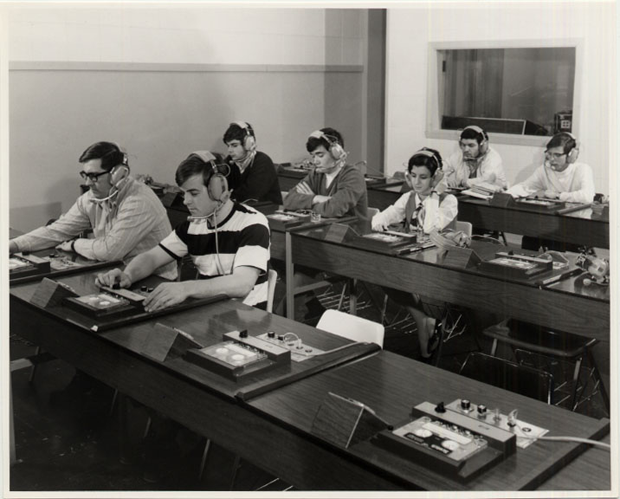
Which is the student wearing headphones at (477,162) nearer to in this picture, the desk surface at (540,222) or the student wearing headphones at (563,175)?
the student wearing headphones at (563,175)

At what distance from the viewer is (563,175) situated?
5070 millimetres

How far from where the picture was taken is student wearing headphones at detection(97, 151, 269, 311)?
8.68 feet

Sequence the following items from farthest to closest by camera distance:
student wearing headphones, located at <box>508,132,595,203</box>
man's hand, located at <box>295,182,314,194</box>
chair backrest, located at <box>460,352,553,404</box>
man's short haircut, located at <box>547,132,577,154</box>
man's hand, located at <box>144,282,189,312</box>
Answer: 1. man's short haircut, located at <box>547,132,577,154</box>
2. student wearing headphones, located at <box>508,132,595,203</box>
3. man's hand, located at <box>295,182,314,194</box>
4. man's hand, located at <box>144,282,189,312</box>
5. chair backrest, located at <box>460,352,553,404</box>

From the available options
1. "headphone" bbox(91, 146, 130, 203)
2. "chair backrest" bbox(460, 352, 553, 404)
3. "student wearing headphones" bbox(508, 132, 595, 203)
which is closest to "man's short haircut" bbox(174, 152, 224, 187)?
"headphone" bbox(91, 146, 130, 203)

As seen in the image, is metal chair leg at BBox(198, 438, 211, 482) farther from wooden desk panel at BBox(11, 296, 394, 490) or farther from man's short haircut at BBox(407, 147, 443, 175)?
man's short haircut at BBox(407, 147, 443, 175)

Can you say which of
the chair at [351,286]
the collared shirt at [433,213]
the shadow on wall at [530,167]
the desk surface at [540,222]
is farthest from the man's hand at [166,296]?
the shadow on wall at [530,167]

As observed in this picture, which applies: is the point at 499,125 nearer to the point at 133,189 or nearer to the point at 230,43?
the point at 230,43

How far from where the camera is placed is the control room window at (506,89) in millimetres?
6109

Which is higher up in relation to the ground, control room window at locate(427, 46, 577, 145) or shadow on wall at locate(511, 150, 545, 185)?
control room window at locate(427, 46, 577, 145)

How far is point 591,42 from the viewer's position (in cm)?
588

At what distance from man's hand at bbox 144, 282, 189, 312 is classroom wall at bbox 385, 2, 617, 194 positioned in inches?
153

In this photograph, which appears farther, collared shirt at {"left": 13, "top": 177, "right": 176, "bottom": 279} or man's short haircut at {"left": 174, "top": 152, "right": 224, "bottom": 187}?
collared shirt at {"left": 13, "top": 177, "right": 176, "bottom": 279}

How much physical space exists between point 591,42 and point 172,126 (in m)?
3.43

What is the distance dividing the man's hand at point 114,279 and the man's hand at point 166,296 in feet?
1.00
